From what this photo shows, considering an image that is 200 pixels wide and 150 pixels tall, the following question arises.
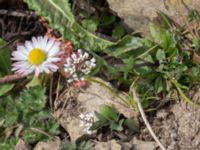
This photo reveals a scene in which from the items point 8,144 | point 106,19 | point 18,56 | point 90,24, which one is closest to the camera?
point 8,144

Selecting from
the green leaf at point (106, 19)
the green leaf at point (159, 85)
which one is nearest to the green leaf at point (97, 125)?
the green leaf at point (159, 85)

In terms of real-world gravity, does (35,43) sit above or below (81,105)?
above

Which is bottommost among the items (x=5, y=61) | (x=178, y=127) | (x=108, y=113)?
(x=178, y=127)

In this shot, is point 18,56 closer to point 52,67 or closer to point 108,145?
point 52,67

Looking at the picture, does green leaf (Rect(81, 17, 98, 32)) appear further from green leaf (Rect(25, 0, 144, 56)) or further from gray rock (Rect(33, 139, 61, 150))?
gray rock (Rect(33, 139, 61, 150))

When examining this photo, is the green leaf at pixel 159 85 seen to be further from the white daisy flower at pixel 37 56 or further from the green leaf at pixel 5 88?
the green leaf at pixel 5 88

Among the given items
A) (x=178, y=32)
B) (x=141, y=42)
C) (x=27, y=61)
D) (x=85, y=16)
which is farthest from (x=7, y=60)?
(x=178, y=32)

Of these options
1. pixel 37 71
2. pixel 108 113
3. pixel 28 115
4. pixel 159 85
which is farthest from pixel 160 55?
pixel 28 115
